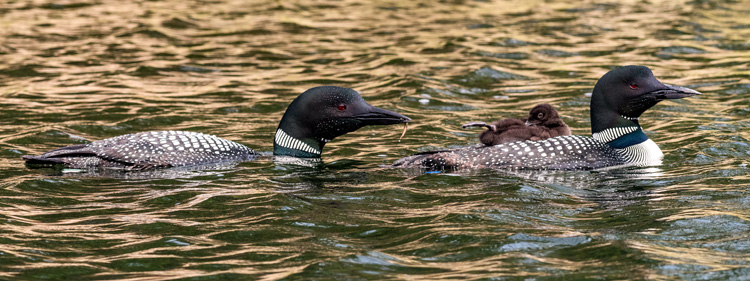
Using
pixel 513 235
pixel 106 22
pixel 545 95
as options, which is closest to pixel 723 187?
pixel 513 235

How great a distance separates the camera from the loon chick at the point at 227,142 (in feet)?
23.2

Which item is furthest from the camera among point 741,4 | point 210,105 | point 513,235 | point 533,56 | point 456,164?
point 741,4

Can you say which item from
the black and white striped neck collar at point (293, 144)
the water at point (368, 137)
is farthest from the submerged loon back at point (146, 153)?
the black and white striped neck collar at point (293, 144)

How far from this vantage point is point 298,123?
7516 millimetres

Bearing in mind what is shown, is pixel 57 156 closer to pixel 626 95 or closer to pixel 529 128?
pixel 529 128

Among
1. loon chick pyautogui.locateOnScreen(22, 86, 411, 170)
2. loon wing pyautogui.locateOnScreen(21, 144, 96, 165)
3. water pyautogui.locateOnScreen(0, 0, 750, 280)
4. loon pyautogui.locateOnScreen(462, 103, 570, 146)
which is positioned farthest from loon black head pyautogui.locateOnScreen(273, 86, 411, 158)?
loon wing pyautogui.locateOnScreen(21, 144, 96, 165)

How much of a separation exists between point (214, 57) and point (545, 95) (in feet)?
15.3

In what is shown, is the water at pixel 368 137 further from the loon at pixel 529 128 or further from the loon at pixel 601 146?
the loon at pixel 529 128

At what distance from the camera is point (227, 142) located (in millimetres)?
7527

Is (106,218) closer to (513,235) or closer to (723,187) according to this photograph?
(513,235)

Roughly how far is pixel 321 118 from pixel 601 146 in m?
2.06

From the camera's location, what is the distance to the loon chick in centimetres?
707

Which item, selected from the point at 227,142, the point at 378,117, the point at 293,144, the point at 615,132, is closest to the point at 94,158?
the point at 227,142

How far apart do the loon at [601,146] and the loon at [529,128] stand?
0.34 m
